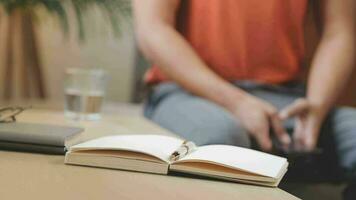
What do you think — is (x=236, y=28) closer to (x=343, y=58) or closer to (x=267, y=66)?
(x=267, y=66)

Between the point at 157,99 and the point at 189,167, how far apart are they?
0.61 metres

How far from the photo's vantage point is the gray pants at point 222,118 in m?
1.00

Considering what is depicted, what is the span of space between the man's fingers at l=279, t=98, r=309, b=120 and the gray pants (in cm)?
5

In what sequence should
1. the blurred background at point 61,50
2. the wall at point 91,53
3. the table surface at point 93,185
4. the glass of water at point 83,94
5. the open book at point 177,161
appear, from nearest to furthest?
the table surface at point 93,185 < the open book at point 177,161 < the glass of water at point 83,94 < the blurred background at point 61,50 < the wall at point 91,53

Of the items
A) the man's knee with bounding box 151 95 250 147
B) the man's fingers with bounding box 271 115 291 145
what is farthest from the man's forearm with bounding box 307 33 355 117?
the man's knee with bounding box 151 95 250 147

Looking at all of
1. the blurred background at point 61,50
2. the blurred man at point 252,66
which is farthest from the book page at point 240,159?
the blurred background at point 61,50

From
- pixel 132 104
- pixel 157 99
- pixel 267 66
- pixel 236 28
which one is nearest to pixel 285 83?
pixel 267 66

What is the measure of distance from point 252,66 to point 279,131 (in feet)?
0.72

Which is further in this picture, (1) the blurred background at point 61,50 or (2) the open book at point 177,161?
(1) the blurred background at point 61,50

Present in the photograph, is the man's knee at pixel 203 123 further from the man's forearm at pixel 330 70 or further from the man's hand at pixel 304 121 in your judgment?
the man's forearm at pixel 330 70

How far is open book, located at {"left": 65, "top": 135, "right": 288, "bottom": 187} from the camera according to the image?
663 mm

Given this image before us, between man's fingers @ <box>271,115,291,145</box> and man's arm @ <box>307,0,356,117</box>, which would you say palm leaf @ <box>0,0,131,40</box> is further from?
man's fingers @ <box>271,115,291,145</box>

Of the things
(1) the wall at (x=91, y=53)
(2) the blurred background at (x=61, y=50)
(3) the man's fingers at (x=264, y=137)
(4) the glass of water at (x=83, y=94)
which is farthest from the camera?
(1) the wall at (x=91, y=53)

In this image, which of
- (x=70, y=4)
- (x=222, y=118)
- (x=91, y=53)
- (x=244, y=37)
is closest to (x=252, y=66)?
(x=244, y=37)
